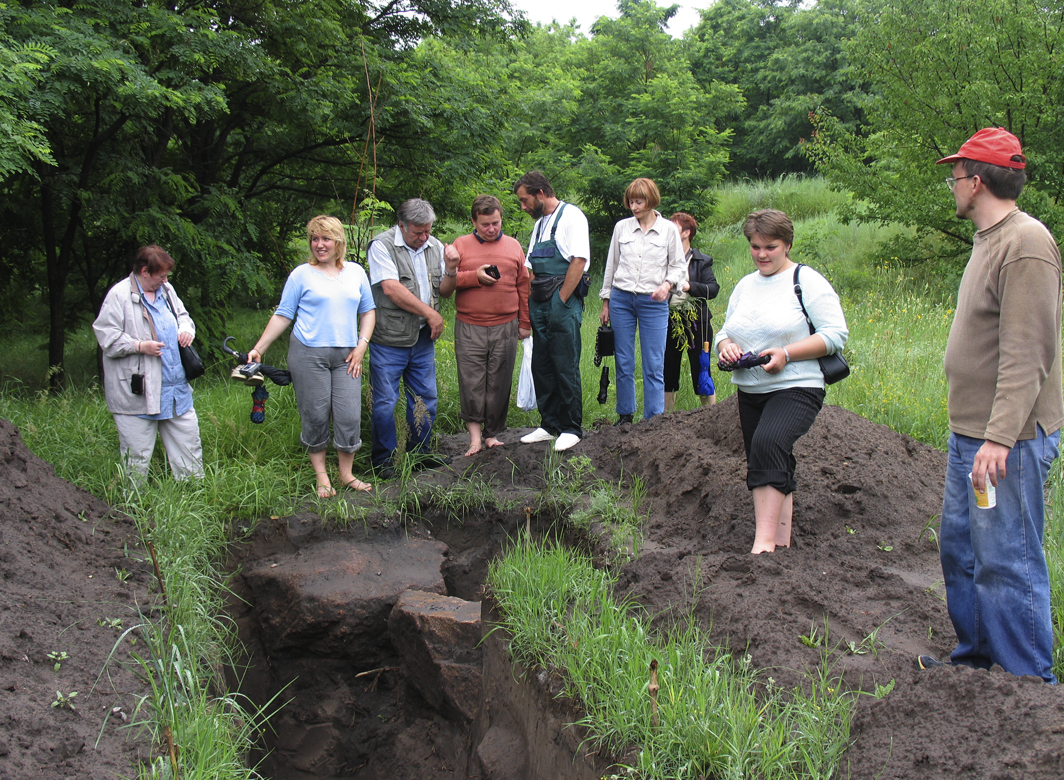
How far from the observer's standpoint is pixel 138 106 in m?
6.77

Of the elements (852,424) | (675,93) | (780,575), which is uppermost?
(675,93)

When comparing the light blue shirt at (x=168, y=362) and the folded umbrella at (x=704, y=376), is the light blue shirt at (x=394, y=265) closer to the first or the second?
the light blue shirt at (x=168, y=362)

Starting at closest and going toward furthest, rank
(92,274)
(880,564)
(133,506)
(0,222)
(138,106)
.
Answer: (880,564) < (133,506) < (138,106) < (0,222) < (92,274)

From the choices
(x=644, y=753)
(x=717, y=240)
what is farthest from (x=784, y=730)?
(x=717, y=240)

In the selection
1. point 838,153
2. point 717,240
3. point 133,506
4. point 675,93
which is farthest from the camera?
point 717,240

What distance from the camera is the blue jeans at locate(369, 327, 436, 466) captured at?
5.89 meters

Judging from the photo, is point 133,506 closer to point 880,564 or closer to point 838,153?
point 880,564

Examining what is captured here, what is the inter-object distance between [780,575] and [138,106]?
641 cm

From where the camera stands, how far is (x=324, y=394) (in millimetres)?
5398

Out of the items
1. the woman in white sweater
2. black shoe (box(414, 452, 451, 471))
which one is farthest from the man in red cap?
black shoe (box(414, 452, 451, 471))

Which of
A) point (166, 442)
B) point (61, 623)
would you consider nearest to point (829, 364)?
point (61, 623)

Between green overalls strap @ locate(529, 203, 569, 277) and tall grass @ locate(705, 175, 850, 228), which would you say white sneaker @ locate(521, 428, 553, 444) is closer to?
green overalls strap @ locate(529, 203, 569, 277)

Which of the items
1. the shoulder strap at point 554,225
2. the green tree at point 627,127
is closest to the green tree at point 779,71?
the green tree at point 627,127

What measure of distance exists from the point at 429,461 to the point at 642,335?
1945 mm
